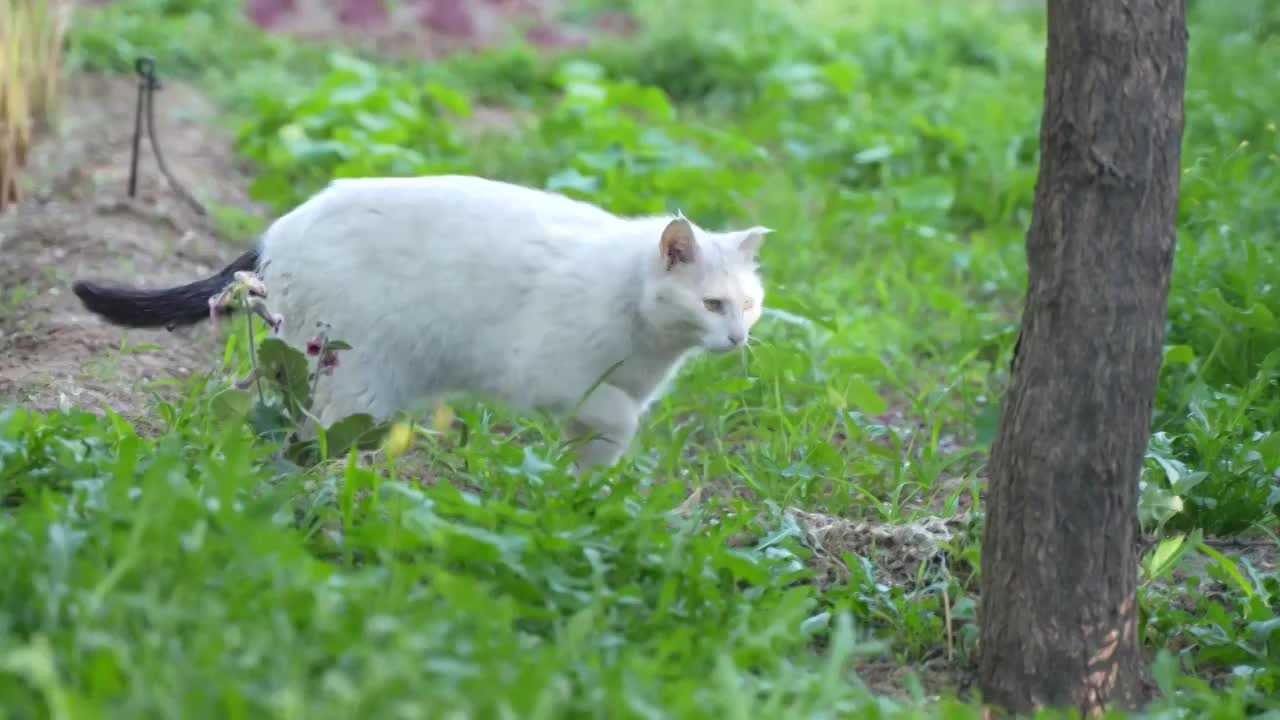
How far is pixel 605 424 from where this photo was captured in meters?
3.54

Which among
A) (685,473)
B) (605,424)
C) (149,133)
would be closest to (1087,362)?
(605,424)

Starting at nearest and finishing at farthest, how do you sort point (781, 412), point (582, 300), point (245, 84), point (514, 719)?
point (514, 719) → point (582, 300) → point (781, 412) → point (245, 84)

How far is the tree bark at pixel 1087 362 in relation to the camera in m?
2.53

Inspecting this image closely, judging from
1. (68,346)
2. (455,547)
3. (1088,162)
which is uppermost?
(1088,162)

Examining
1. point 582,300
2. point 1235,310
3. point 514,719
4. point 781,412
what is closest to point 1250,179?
point 1235,310

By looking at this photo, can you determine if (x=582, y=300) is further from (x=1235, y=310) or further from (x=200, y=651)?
(x=1235, y=310)

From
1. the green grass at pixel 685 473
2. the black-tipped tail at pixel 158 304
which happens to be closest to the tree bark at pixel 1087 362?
the green grass at pixel 685 473

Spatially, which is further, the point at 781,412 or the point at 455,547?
the point at 781,412

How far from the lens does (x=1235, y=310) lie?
4230 millimetres

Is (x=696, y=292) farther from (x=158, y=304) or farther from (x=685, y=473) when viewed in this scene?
(x=158, y=304)

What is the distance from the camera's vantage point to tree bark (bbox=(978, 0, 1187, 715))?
253 cm

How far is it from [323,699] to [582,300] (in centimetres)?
170

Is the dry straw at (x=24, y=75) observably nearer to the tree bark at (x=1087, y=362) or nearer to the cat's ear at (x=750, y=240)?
the cat's ear at (x=750, y=240)

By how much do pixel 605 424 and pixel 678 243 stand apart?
0.48 metres
